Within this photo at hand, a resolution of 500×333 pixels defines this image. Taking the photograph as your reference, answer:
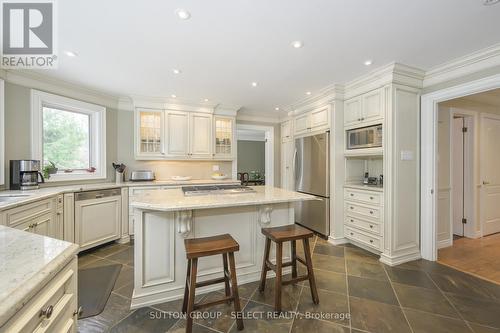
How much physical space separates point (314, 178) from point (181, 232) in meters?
2.43

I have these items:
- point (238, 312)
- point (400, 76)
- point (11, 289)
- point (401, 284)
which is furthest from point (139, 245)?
point (400, 76)

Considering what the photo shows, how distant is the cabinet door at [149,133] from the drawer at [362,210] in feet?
10.7

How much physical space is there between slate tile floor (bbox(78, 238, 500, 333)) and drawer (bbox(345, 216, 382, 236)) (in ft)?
1.48

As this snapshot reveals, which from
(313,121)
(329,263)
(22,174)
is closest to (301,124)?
(313,121)

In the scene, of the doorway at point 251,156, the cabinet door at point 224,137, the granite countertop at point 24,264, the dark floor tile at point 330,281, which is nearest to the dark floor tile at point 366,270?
the dark floor tile at point 330,281

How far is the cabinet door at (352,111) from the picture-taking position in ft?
9.98

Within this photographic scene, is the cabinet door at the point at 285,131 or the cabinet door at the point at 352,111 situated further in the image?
the cabinet door at the point at 285,131

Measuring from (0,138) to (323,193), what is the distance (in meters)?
4.21

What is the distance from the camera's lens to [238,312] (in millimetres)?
1586

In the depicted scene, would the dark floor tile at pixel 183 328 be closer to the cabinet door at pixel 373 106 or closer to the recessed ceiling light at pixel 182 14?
the recessed ceiling light at pixel 182 14

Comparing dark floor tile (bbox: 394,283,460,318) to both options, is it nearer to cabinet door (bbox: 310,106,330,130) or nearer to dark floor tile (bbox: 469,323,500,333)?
dark floor tile (bbox: 469,323,500,333)

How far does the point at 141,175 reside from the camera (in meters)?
3.82

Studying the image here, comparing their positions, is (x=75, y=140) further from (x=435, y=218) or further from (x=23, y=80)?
(x=435, y=218)

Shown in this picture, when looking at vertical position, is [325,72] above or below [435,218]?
above
